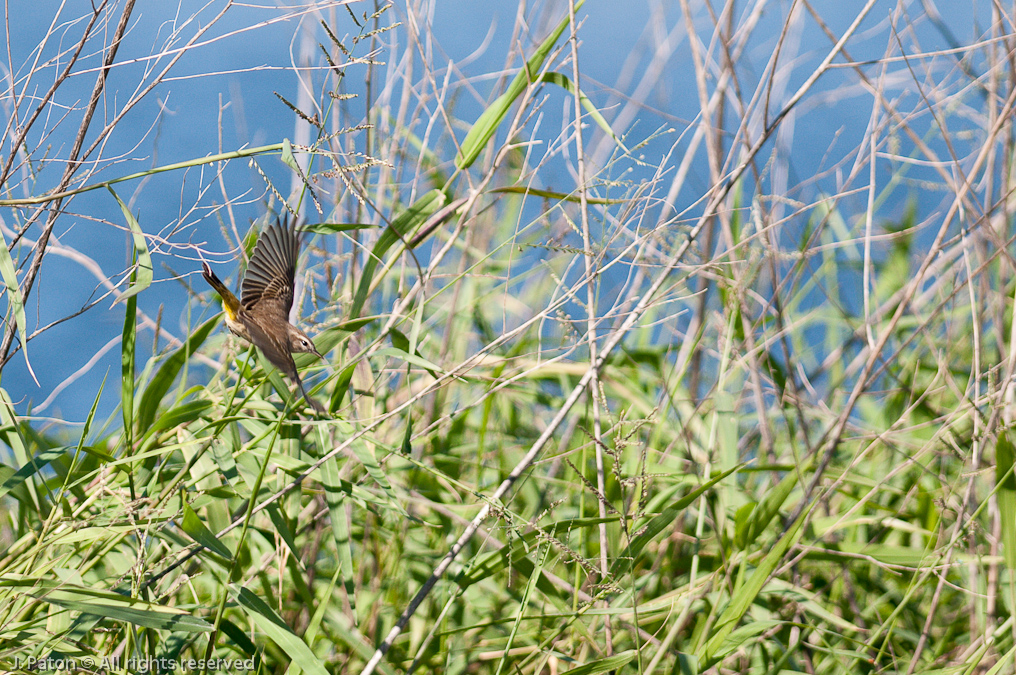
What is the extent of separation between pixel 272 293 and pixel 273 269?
0.08m

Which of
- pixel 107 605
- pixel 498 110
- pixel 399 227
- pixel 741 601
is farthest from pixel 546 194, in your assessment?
pixel 107 605

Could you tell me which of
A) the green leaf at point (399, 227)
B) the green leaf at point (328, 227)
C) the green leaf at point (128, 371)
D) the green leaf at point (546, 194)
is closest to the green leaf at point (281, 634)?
the green leaf at point (128, 371)

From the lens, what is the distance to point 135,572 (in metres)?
1.07

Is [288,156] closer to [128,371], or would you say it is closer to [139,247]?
[139,247]

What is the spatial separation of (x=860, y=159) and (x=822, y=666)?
114 centimetres

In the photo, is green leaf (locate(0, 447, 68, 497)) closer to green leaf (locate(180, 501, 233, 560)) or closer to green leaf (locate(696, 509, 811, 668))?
green leaf (locate(180, 501, 233, 560))

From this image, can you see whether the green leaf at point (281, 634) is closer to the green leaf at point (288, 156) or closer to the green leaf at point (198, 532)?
the green leaf at point (198, 532)

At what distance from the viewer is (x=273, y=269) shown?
1.43 metres

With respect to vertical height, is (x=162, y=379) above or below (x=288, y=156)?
below

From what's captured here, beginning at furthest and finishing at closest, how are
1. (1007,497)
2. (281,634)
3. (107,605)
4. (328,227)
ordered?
(1007,497), (328,227), (281,634), (107,605)

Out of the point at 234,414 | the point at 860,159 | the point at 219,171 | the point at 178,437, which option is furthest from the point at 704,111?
the point at 178,437

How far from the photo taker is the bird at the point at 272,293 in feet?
4.34

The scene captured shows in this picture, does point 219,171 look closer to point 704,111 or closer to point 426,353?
point 704,111

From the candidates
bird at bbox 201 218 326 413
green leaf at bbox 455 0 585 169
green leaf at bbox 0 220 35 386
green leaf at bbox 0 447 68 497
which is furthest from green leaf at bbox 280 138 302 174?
green leaf at bbox 0 447 68 497
